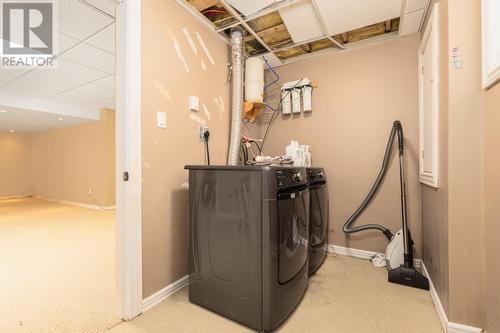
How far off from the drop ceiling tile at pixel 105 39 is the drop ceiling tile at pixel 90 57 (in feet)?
0.33

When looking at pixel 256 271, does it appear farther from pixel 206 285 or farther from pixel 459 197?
pixel 459 197

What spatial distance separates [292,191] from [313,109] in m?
1.56

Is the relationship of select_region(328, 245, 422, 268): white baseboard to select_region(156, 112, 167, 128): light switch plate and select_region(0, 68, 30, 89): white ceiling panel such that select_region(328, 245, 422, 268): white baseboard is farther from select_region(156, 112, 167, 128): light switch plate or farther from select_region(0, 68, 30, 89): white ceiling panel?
Answer: select_region(0, 68, 30, 89): white ceiling panel

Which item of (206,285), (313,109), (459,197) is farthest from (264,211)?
(313,109)

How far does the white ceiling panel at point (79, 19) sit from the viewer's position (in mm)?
1928

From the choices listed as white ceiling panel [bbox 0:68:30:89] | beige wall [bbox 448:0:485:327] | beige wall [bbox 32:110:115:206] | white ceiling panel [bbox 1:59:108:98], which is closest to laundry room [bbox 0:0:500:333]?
beige wall [bbox 448:0:485:327]

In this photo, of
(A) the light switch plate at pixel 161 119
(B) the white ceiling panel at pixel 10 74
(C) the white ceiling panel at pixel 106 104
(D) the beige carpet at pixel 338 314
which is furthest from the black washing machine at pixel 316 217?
(C) the white ceiling panel at pixel 106 104

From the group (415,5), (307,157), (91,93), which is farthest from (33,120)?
(415,5)

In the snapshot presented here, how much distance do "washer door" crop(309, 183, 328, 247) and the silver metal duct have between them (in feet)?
2.56

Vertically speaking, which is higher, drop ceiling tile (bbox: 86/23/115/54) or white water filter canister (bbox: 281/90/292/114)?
drop ceiling tile (bbox: 86/23/115/54)

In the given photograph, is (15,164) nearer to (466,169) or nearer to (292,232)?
(292,232)

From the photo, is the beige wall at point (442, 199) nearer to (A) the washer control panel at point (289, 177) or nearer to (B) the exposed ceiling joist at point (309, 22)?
(B) the exposed ceiling joist at point (309, 22)

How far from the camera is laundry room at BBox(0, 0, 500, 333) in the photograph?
4.22 ft

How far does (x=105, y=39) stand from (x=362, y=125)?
9.30ft
